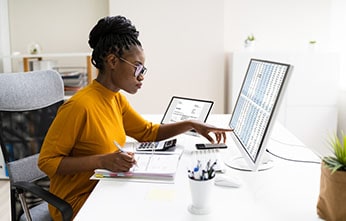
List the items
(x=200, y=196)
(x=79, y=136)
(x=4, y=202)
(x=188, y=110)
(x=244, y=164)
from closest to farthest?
(x=200, y=196) → (x=79, y=136) → (x=244, y=164) → (x=188, y=110) → (x=4, y=202)

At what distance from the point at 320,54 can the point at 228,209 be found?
2.61m

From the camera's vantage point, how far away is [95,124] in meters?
1.41

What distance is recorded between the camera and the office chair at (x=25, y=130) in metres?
1.54

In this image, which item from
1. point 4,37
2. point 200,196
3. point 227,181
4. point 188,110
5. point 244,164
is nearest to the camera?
point 200,196

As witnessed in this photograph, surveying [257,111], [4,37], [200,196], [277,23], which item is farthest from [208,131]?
[4,37]

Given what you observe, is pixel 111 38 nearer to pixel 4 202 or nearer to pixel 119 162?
pixel 119 162

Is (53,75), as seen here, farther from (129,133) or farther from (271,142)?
(271,142)

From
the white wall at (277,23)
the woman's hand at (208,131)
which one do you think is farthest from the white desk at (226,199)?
the white wall at (277,23)

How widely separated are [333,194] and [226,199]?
338 millimetres

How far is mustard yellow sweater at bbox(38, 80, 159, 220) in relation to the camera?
1.32 meters

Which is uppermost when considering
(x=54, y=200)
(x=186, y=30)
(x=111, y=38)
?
(x=186, y=30)

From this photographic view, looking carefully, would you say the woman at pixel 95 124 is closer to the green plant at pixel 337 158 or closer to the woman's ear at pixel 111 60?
the woman's ear at pixel 111 60

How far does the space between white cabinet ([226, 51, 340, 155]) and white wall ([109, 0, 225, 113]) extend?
0.70 feet

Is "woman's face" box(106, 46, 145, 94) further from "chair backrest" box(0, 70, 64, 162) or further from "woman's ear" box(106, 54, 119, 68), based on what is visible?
"chair backrest" box(0, 70, 64, 162)
